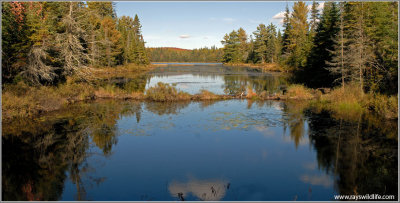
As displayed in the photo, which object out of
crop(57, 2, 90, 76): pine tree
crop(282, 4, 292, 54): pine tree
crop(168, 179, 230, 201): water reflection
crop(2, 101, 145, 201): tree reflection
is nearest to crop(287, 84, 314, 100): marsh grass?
crop(2, 101, 145, 201): tree reflection

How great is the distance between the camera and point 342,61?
25.8m

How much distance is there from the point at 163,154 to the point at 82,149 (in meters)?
3.98

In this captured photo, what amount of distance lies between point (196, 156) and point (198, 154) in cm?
28

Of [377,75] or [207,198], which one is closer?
[207,198]

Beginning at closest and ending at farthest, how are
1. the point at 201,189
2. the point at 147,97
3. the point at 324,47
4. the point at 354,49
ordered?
the point at 201,189 < the point at 354,49 < the point at 147,97 < the point at 324,47

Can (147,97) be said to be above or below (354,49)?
below

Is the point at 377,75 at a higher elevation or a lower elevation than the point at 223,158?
higher

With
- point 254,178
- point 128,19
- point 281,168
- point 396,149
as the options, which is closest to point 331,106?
point 396,149

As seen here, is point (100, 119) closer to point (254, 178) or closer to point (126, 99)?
point (126, 99)

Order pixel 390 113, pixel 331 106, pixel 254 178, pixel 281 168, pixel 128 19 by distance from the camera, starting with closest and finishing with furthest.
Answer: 1. pixel 254 178
2. pixel 281 168
3. pixel 390 113
4. pixel 331 106
5. pixel 128 19

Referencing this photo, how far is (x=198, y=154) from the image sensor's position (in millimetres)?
13359

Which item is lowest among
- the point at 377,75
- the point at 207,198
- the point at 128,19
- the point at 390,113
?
the point at 207,198

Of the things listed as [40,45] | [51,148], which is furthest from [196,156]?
[40,45]

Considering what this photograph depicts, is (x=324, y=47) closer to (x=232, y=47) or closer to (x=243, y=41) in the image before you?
(x=232, y=47)
